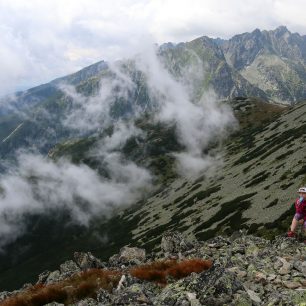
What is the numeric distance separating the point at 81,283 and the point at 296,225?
1368 centimetres

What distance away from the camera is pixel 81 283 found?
20.5m

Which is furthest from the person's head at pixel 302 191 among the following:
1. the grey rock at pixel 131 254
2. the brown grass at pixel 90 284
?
the grey rock at pixel 131 254

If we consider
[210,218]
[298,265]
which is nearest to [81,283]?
[298,265]

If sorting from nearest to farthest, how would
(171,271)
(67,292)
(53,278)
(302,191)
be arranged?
(67,292), (171,271), (302,191), (53,278)

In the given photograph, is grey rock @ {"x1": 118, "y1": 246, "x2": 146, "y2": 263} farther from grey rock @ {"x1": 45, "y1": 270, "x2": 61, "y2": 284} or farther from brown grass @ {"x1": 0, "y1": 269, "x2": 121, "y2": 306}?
brown grass @ {"x1": 0, "y1": 269, "x2": 121, "y2": 306}

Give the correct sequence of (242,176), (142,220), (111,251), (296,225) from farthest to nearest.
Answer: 1. (142,220)
2. (111,251)
3. (242,176)
4. (296,225)

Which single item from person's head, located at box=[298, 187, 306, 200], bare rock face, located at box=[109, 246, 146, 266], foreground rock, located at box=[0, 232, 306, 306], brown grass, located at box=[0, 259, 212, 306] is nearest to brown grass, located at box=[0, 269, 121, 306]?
brown grass, located at box=[0, 259, 212, 306]

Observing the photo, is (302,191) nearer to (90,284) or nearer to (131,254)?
(90,284)

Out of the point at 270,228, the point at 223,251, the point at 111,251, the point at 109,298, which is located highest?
the point at 109,298

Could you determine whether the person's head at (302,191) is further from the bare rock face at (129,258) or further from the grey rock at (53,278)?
the grey rock at (53,278)

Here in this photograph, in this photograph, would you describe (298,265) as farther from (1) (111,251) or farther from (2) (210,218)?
(1) (111,251)

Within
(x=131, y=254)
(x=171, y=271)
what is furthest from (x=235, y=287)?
(x=131, y=254)

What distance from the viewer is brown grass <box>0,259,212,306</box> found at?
18938 mm

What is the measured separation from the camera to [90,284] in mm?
20062
